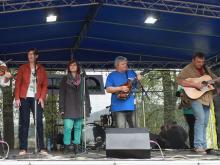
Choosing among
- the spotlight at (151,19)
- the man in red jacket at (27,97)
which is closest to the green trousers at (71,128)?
the man in red jacket at (27,97)

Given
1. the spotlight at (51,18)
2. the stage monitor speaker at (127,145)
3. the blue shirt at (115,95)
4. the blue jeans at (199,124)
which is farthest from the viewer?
the spotlight at (51,18)

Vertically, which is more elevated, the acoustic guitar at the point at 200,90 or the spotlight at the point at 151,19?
the spotlight at the point at 151,19

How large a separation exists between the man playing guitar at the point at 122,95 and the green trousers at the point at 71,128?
0.62 metres

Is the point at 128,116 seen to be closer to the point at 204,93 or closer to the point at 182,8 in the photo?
the point at 204,93

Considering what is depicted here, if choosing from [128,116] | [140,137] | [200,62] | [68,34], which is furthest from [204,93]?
[68,34]

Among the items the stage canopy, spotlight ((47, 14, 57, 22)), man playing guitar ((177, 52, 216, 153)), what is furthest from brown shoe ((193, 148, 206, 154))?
spotlight ((47, 14, 57, 22))

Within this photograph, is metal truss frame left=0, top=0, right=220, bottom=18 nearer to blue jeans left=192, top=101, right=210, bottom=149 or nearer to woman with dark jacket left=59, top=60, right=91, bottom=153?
woman with dark jacket left=59, top=60, right=91, bottom=153

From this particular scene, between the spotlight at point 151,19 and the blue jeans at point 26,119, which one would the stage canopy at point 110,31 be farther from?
the blue jeans at point 26,119

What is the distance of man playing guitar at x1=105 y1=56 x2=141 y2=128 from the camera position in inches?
243

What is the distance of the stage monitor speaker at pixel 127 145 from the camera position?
A: 499 cm

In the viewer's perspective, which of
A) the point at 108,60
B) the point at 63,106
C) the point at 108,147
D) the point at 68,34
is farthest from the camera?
the point at 108,60

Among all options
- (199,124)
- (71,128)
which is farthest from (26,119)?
(199,124)

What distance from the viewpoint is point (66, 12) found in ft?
24.0

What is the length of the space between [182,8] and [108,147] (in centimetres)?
295
